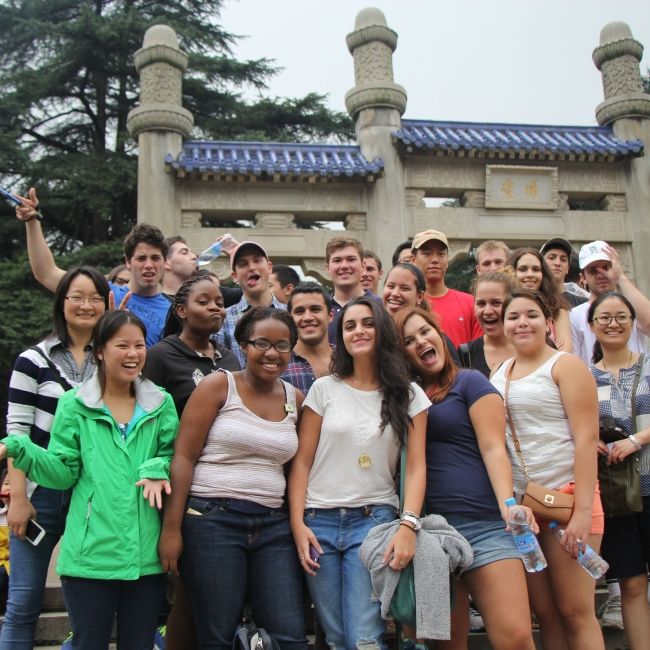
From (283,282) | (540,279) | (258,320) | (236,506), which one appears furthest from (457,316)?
(236,506)

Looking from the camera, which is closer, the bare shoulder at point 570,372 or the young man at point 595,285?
the bare shoulder at point 570,372

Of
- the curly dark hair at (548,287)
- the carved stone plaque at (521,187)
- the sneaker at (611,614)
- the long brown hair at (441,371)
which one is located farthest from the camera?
the carved stone plaque at (521,187)

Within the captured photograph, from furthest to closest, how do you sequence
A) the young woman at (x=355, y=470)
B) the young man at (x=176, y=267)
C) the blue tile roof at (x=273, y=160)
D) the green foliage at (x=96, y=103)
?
the green foliage at (x=96, y=103)
the blue tile roof at (x=273, y=160)
the young man at (x=176, y=267)
the young woman at (x=355, y=470)

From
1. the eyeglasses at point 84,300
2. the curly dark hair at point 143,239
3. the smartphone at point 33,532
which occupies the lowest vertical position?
the smartphone at point 33,532

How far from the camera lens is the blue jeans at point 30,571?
2.43m

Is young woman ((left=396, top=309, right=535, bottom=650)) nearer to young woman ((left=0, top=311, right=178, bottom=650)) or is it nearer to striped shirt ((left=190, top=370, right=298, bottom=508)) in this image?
striped shirt ((left=190, top=370, right=298, bottom=508))

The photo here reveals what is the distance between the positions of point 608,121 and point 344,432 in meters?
10.6

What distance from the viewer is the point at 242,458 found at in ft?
8.10

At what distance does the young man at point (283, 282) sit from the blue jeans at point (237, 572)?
2.20 m

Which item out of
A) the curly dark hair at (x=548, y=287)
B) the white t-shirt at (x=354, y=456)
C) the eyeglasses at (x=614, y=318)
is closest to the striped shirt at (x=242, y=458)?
the white t-shirt at (x=354, y=456)

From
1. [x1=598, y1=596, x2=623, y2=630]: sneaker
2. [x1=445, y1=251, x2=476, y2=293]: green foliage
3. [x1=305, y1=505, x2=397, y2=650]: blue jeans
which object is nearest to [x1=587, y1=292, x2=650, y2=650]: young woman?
[x1=598, y1=596, x2=623, y2=630]: sneaker

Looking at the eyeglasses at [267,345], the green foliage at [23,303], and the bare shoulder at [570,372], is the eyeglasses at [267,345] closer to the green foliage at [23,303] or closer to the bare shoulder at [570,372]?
the bare shoulder at [570,372]

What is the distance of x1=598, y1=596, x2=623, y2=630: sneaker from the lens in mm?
3406

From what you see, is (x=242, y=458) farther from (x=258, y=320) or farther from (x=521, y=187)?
(x=521, y=187)
